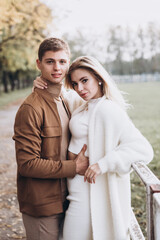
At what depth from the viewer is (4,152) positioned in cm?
856

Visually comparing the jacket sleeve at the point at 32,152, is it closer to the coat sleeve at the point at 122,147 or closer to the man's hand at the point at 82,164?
the man's hand at the point at 82,164

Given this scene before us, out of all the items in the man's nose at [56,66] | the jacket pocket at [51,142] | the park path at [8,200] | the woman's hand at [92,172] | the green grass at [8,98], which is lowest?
the green grass at [8,98]

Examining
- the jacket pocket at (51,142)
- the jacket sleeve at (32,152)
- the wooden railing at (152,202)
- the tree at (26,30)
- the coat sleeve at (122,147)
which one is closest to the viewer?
the wooden railing at (152,202)

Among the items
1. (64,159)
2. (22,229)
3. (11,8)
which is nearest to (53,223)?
(64,159)

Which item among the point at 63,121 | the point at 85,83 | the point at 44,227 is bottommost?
the point at 44,227

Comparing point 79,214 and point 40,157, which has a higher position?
point 40,157

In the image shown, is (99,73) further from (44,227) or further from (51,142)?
(44,227)

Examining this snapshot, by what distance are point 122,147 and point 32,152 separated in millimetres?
693

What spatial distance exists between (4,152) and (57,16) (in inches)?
302

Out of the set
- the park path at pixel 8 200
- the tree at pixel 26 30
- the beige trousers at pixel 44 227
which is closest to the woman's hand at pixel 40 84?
the beige trousers at pixel 44 227

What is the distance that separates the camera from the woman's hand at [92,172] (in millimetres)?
2179

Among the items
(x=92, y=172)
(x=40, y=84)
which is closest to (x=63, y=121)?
(x=40, y=84)

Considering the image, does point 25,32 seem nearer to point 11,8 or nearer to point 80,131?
point 11,8

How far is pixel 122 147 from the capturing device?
218 cm
